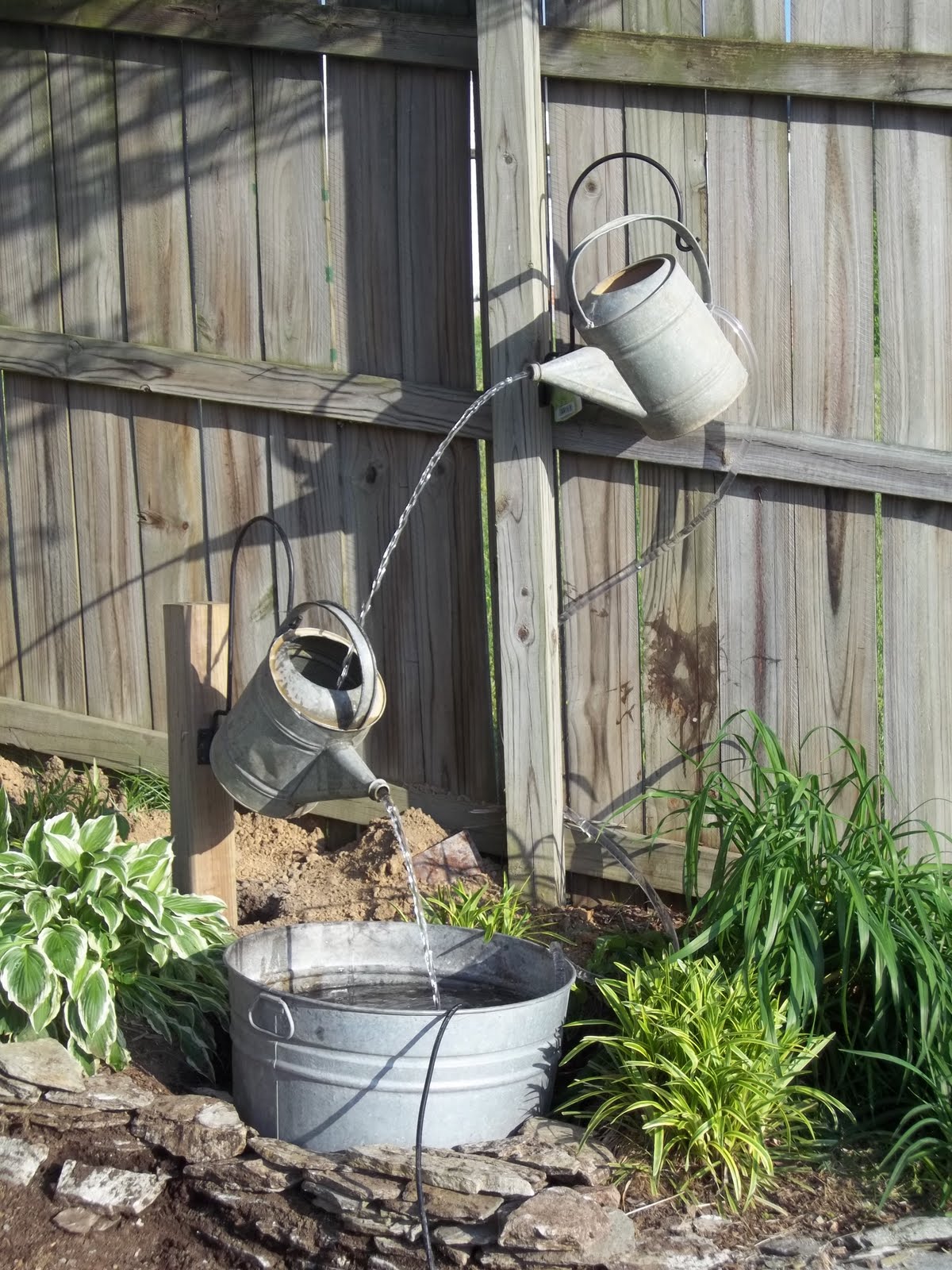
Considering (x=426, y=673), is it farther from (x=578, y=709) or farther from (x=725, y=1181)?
(x=725, y=1181)

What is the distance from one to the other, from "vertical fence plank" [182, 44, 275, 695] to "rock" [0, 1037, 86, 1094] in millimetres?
1304

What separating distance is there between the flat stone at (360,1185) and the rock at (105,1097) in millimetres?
435

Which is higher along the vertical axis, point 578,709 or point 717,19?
point 717,19

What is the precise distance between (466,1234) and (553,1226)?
0.16 m

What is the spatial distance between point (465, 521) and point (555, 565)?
31cm

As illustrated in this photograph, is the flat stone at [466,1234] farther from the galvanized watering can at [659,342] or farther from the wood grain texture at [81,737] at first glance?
the wood grain texture at [81,737]

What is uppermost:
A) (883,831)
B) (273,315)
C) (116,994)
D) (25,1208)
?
(273,315)

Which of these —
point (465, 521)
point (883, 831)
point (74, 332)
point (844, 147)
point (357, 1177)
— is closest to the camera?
point (357, 1177)

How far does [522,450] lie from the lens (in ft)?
11.1

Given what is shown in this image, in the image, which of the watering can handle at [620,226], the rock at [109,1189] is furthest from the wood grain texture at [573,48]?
the rock at [109,1189]

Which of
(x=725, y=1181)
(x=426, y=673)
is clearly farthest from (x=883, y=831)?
(x=426, y=673)

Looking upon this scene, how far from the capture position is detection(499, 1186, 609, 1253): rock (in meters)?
2.25

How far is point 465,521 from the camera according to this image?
3650mm

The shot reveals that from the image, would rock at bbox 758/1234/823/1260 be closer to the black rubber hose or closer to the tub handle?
the black rubber hose
